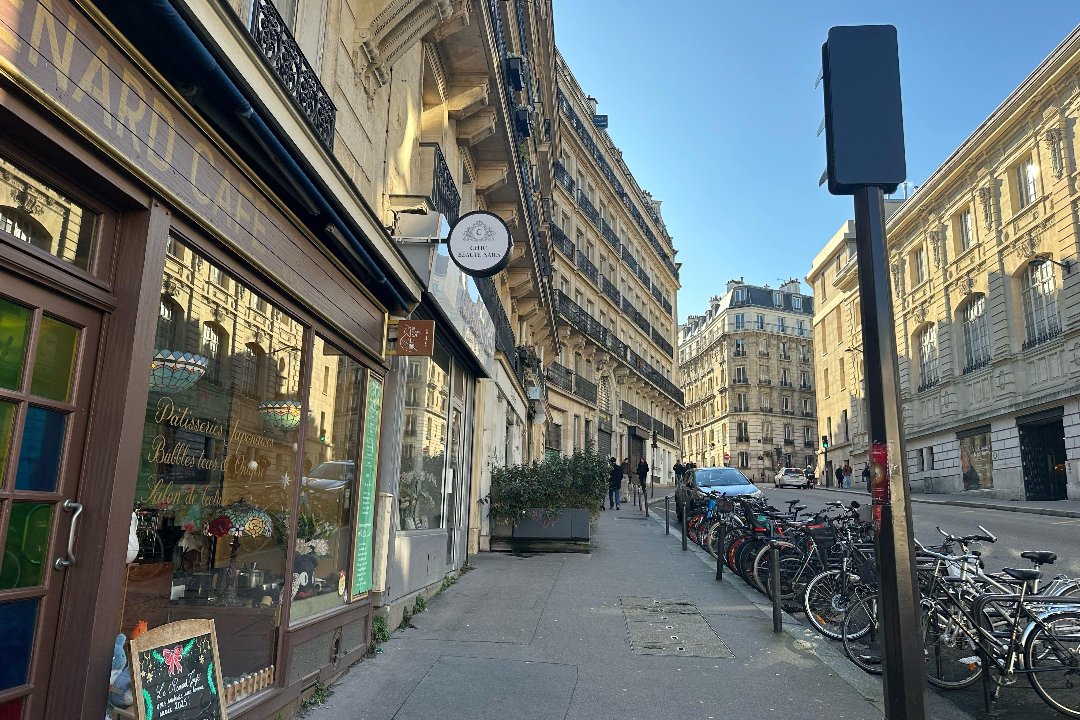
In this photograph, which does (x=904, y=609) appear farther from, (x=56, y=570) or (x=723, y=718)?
(x=56, y=570)

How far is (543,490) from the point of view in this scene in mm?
12695

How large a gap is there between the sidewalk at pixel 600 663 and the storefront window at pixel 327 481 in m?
0.70

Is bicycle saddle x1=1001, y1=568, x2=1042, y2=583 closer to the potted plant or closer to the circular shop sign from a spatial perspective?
the circular shop sign

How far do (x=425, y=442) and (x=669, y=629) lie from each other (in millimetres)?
3322

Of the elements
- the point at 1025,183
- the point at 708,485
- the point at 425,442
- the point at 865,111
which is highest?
the point at 1025,183

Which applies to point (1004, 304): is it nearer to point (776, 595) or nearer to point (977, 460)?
point (977, 460)

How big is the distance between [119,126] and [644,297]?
149ft

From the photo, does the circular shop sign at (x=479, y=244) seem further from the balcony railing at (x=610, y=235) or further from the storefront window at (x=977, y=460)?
the balcony railing at (x=610, y=235)

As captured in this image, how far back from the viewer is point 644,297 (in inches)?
1876

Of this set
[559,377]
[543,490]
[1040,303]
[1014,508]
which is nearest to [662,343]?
[559,377]

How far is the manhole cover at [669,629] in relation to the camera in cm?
646

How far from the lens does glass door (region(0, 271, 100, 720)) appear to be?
2799mm

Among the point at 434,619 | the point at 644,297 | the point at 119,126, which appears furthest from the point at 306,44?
the point at 644,297

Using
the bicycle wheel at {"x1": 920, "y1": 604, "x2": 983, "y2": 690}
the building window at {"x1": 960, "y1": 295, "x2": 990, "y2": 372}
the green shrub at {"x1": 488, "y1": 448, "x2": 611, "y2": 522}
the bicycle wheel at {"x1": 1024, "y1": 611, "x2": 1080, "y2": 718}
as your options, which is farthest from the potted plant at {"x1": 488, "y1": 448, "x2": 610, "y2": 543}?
the building window at {"x1": 960, "y1": 295, "x2": 990, "y2": 372}
